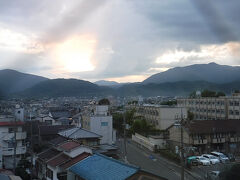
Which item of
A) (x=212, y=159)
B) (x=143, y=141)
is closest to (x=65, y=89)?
(x=143, y=141)

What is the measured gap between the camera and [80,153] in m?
9.94

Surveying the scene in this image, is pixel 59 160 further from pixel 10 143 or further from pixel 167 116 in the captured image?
pixel 167 116

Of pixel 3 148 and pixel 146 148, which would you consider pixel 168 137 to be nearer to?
pixel 146 148

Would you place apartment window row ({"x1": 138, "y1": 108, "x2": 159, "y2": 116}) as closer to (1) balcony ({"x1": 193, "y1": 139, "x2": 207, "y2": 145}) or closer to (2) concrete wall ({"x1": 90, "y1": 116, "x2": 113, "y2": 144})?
(2) concrete wall ({"x1": 90, "y1": 116, "x2": 113, "y2": 144})

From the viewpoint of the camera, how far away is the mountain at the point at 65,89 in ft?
377

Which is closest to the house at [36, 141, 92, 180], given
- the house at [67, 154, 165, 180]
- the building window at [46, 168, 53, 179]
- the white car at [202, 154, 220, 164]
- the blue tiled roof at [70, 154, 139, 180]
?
the building window at [46, 168, 53, 179]

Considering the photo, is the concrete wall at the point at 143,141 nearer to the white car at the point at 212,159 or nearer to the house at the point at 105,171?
the white car at the point at 212,159

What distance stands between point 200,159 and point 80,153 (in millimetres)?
7291

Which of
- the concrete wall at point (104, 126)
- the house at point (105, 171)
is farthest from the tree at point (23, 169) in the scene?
the concrete wall at point (104, 126)

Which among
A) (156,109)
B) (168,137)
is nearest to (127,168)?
(168,137)

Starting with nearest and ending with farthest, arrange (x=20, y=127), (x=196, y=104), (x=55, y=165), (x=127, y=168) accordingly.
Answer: (x=127, y=168), (x=55, y=165), (x=20, y=127), (x=196, y=104)

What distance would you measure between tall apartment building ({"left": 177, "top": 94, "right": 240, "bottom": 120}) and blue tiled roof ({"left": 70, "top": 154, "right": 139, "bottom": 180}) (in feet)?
68.8

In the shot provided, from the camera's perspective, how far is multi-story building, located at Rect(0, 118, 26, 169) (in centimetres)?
1423

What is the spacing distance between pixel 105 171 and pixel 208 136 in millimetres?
11626
